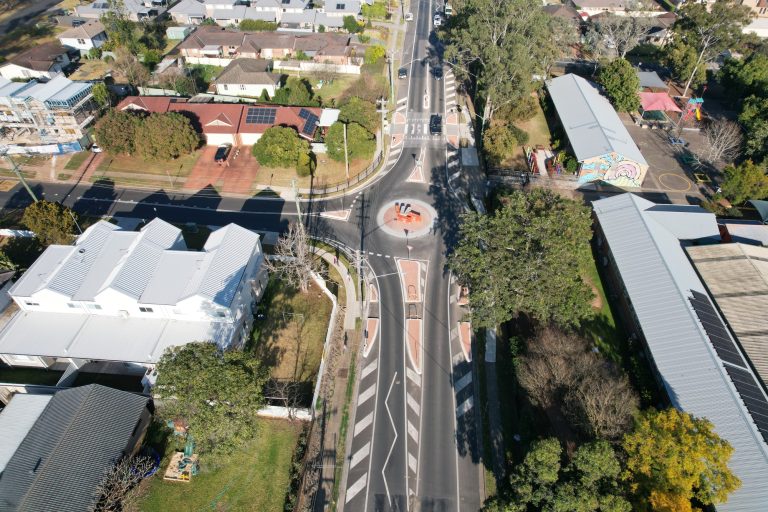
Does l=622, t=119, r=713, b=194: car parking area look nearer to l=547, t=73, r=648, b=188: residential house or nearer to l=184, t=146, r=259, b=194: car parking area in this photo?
l=547, t=73, r=648, b=188: residential house

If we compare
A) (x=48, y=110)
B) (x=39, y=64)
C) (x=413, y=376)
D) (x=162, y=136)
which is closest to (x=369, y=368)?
(x=413, y=376)

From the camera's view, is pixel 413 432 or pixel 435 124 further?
pixel 435 124

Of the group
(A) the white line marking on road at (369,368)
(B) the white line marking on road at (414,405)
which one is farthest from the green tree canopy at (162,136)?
(B) the white line marking on road at (414,405)

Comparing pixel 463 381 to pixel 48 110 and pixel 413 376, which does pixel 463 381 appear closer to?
pixel 413 376

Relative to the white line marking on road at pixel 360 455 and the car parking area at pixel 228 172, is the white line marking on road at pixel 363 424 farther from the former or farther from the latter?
the car parking area at pixel 228 172

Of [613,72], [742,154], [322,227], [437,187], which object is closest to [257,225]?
[322,227]

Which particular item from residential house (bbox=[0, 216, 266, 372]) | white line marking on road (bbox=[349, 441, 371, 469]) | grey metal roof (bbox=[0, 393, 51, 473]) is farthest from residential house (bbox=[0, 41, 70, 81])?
white line marking on road (bbox=[349, 441, 371, 469])

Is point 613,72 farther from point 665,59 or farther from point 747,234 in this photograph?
point 747,234
